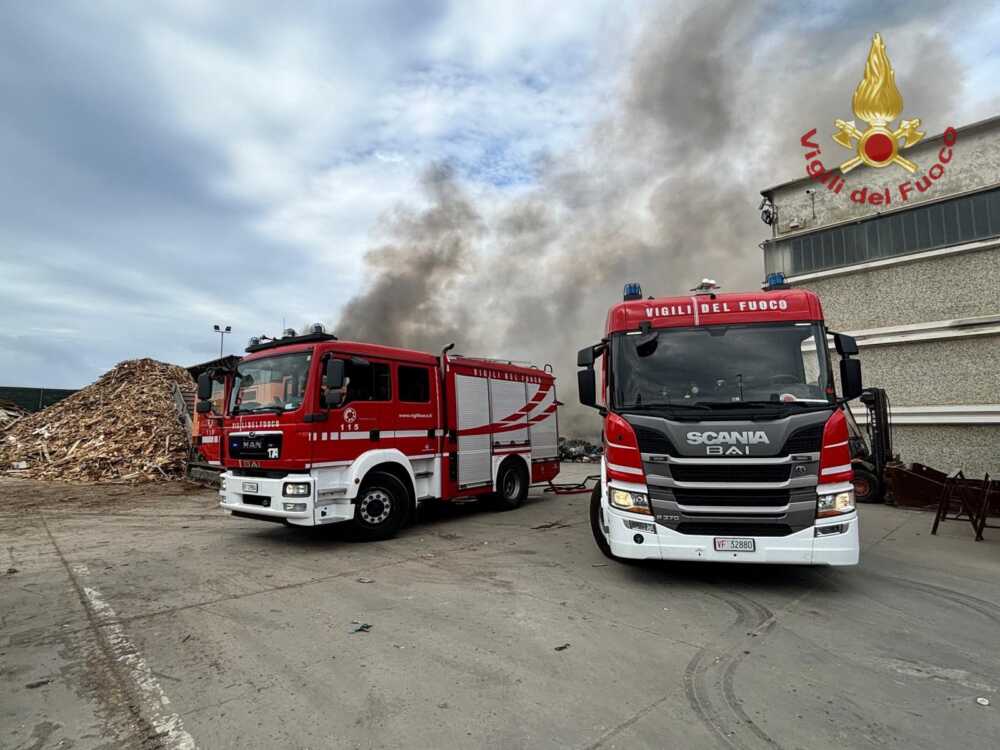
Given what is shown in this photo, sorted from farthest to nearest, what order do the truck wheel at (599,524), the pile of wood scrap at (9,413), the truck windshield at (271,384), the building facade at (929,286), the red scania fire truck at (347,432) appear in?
the pile of wood scrap at (9,413)
the building facade at (929,286)
the truck windshield at (271,384)
the red scania fire truck at (347,432)
the truck wheel at (599,524)

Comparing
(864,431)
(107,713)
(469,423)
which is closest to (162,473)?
(469,423)

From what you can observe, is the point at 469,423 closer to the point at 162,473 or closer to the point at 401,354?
the point at 401,354

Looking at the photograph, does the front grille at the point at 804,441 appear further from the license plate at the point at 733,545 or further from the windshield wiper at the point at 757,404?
the license plate at the point at 733,545

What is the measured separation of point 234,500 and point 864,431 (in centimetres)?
1394

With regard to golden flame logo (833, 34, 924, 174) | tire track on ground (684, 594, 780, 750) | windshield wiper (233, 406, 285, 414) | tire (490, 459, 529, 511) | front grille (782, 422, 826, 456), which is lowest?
tire track on ground (684, 594, 780, 750)

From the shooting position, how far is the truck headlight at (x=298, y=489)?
21.8ft

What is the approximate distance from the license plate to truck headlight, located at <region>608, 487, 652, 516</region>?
60 centimetres

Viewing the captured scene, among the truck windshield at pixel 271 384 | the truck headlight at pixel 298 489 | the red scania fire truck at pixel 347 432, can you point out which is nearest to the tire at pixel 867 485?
the red scania fire truck at pixel 347 432

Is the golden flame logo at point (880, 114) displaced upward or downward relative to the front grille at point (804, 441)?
upward

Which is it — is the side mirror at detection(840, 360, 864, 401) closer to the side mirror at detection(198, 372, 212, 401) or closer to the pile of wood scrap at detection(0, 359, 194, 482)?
the side mirror at detection(198, 372, 212, 401)

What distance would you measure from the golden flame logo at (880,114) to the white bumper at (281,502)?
14977 mm

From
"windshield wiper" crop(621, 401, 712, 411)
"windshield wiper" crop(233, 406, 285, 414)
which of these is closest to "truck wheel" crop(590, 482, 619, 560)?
"windshield wiper" crop(621, 401, 712, 411)

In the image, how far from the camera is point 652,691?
3.24 meters

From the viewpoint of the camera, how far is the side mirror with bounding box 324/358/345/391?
6691 mm
